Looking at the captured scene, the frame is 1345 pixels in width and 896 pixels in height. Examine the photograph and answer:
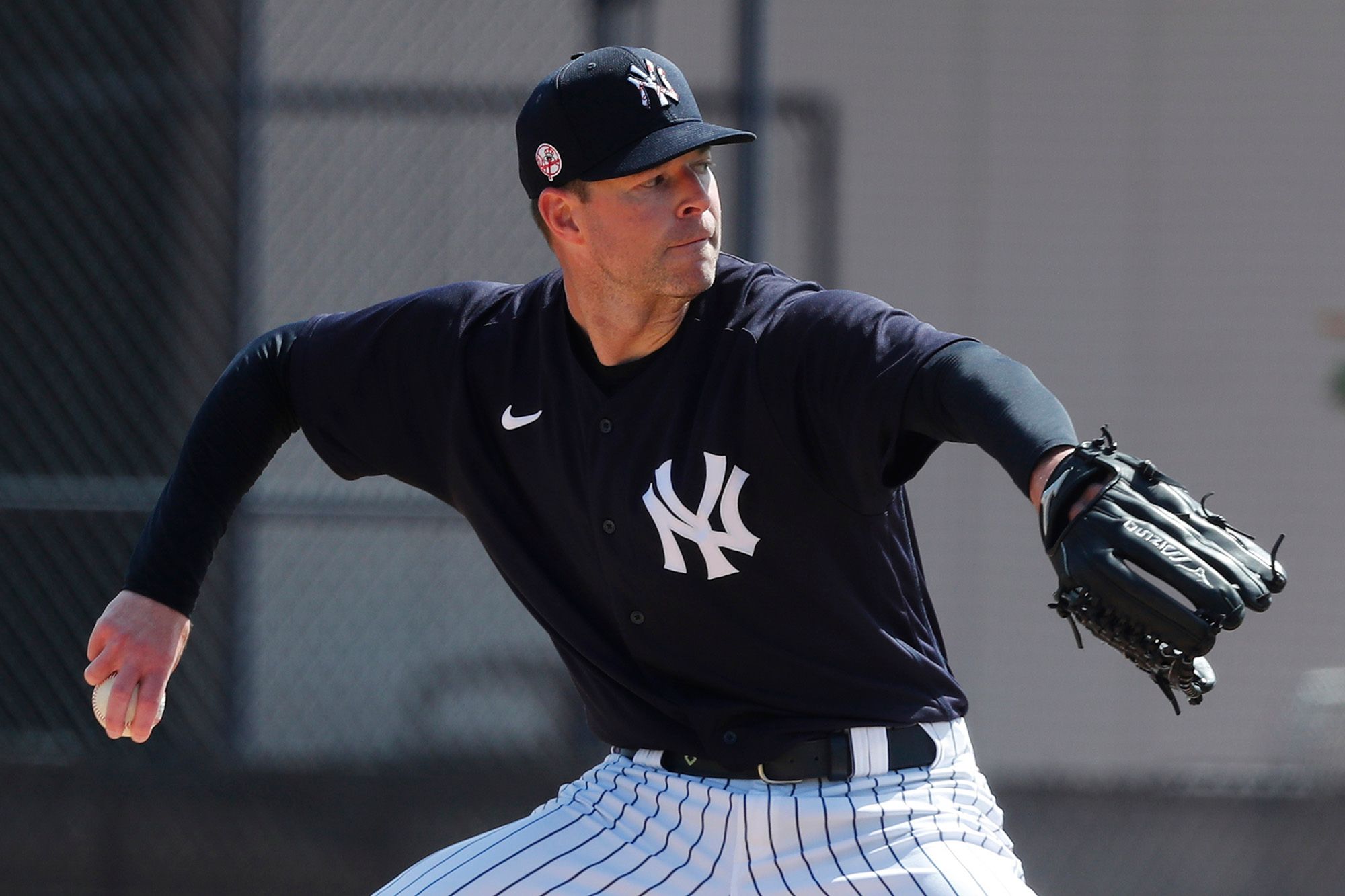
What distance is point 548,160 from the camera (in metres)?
3.07

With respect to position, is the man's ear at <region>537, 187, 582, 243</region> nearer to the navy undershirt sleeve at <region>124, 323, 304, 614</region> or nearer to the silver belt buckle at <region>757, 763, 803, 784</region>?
the navy undershirt sleeve at <region>124, 323, 304, 614</region>

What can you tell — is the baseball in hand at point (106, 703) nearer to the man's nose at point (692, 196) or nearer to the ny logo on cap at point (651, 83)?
the man's nose at point (692, 196)

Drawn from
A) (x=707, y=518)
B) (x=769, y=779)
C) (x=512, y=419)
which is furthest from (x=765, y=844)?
(x=512, y=419)

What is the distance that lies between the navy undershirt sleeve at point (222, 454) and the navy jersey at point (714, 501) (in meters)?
0.26

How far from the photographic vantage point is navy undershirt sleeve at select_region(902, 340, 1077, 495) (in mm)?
2201

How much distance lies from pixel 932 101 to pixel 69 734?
3.97 meters

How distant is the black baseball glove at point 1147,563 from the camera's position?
206 centimetres

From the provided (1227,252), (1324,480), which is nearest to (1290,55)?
(1227,252)

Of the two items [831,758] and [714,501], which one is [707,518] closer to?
[714,501]

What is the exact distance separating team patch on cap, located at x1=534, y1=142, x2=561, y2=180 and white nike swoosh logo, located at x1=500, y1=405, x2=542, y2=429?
0.45m

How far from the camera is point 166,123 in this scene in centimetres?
604

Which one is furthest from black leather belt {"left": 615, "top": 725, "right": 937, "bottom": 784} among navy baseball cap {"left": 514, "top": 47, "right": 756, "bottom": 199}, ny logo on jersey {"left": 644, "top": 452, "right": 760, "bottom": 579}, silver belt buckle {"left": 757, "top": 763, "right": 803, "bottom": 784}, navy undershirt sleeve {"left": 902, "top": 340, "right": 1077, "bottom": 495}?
navy baseball cap {"left": 514, "top": 47, "right": 756, "bottom": 199}

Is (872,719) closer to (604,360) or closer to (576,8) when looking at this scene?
(604,360)

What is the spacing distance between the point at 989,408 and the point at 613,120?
1.04m
